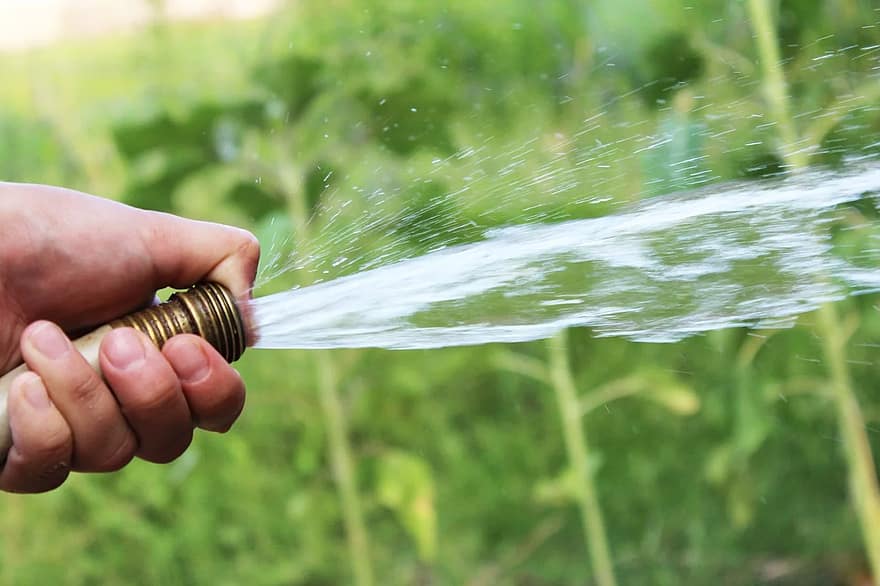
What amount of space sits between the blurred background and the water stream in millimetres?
41

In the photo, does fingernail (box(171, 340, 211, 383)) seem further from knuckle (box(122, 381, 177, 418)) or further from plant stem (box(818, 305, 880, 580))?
plant stem (box(818, 305, 880, 580))

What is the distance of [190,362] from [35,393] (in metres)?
0.09

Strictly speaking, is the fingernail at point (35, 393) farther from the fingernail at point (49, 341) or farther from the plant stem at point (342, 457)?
the plant stem at point (342, 457)

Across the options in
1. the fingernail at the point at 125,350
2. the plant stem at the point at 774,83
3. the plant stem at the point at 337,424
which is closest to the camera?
the fingernail at the point at 125,350

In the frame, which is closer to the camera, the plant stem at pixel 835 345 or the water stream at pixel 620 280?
the water stream at pixel 620 280

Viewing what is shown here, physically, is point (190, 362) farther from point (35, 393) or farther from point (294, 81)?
point (294, 81)

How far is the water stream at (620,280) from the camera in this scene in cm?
66

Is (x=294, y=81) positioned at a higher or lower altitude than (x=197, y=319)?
higher

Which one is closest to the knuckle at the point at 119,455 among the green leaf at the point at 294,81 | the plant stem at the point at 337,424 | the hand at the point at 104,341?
the hand at the point at 104,341

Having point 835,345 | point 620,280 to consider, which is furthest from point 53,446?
point 835,345

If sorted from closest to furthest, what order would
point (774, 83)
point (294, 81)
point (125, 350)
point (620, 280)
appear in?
point (125, 350)
point (620, 280)
point (774, 83)
point (294, 81)

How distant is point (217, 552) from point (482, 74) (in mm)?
776

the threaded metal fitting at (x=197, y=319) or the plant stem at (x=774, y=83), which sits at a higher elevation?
the plant stem at (x=774, y=83)

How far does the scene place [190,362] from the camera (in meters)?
0.63
